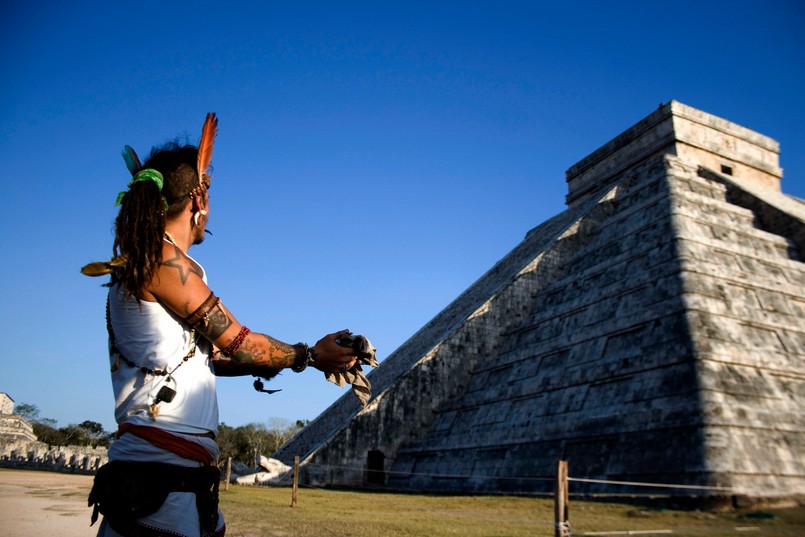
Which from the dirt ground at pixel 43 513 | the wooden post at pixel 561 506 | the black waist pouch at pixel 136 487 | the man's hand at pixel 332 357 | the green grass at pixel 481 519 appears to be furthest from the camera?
the green grass at pixel 481 519

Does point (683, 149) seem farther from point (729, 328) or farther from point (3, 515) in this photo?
point (3, 515)

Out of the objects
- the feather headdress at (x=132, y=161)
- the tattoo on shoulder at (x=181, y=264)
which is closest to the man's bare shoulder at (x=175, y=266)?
the tattoo on shoulder at (x=181, y=264)

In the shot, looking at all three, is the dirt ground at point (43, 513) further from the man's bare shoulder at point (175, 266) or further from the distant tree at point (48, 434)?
the distant tree at point (48, 434)

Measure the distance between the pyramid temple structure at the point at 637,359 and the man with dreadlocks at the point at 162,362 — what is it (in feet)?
26.6

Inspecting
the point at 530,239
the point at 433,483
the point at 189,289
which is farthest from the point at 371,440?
the point at 189,289

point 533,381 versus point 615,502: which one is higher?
point 533,381

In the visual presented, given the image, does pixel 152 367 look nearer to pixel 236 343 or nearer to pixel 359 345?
pixel 236 343

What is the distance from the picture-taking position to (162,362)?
7.32ft

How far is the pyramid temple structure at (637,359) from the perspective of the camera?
31.1 ft

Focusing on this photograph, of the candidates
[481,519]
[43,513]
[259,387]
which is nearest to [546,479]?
[481,519]

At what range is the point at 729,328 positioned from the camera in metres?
11.0

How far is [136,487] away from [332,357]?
855mm

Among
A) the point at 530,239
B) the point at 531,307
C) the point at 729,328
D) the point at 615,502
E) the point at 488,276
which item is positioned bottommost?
the point at 615,502

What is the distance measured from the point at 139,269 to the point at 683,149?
20.5 metres
